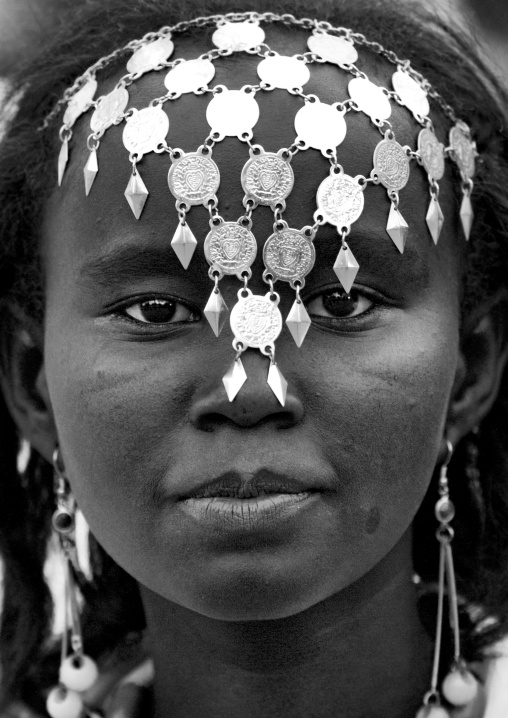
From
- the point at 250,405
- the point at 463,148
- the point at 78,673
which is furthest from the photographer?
the point at 78,673

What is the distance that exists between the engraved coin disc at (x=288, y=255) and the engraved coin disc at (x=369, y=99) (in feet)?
1.08

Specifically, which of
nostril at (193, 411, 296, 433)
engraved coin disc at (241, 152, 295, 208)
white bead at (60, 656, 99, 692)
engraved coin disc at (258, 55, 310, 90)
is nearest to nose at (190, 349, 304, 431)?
nostril at (193, 411, 296, 433)

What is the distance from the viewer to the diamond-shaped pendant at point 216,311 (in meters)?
2.19

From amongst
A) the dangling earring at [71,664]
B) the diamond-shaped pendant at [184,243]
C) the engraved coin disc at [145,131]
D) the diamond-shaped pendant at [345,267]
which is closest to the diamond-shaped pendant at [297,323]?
the diamond-shaped pendant at [345,267]

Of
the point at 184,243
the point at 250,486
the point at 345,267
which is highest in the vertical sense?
the point at 345,267

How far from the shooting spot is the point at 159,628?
8.45 feet

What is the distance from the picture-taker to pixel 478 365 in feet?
8.50

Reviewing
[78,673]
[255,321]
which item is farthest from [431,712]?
[255,321]

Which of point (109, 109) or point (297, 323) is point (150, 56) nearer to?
point (109, 109)

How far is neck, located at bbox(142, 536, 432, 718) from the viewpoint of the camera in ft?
7.91

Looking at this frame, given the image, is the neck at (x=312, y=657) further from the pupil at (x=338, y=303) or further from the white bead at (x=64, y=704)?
the pupil at (x=338, y=303)

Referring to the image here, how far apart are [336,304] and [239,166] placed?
324 mm

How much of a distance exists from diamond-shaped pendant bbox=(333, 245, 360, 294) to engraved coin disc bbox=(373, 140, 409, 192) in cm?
17

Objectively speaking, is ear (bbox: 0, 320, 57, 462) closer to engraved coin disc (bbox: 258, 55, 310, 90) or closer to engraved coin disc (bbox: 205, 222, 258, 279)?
engraved coin disc (bbox: 205, 222, 258, 279)
